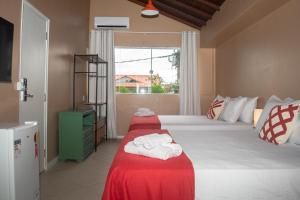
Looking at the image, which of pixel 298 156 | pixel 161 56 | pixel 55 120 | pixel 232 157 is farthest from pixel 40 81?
pixel 161 56

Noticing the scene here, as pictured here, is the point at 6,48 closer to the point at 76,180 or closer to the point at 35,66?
the point at 35,66

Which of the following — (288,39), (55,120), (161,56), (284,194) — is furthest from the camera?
(161,56)

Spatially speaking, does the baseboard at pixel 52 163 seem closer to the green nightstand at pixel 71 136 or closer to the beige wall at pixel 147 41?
the green nightstand at pixel 71 136

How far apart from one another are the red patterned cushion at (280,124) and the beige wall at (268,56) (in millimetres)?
673

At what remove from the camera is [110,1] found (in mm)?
5648

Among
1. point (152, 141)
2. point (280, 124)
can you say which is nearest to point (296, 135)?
point (280, 124)

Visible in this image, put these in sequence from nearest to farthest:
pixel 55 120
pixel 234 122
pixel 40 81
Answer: pixel 40 81
pixel 234 122
pixel 55 120

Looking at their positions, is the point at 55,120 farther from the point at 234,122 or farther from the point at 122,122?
the point at 234,122

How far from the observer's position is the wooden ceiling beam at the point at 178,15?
518cm

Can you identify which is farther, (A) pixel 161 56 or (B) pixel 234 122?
(A) pixel 161 56

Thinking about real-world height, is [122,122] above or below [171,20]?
below

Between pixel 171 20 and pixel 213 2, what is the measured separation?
5.03 ft

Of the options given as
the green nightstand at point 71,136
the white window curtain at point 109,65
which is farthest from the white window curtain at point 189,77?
the green nightstand at point 71,136


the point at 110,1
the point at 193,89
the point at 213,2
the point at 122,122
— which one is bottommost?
the point at 122,122
